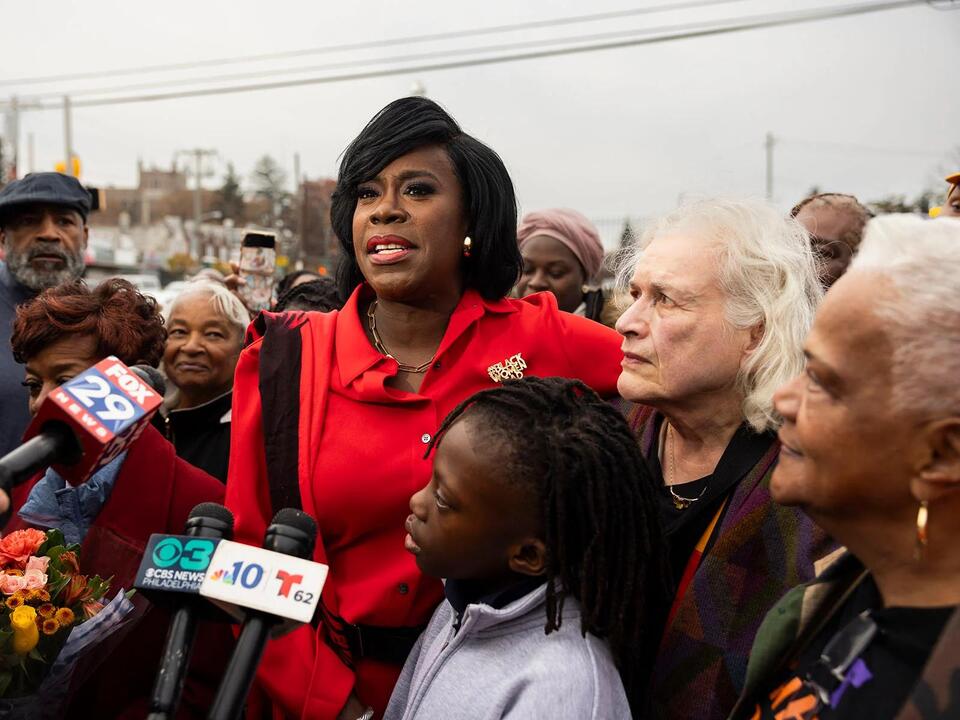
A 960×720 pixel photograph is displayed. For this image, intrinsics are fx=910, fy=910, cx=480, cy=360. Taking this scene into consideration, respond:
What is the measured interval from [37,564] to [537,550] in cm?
106

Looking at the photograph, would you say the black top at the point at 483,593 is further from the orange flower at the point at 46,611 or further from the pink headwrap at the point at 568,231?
the pink headwrap at the point at 568,231

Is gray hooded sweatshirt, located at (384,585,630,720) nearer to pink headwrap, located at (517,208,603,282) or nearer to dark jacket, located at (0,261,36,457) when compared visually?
dark jacket, located at (0,261,36,457)

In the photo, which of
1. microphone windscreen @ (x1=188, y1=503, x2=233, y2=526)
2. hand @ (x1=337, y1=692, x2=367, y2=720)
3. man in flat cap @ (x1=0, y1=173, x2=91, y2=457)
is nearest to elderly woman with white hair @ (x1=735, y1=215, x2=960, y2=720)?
microphone windscreen @ (x1=188, y1=503, x2=233, y2=526)

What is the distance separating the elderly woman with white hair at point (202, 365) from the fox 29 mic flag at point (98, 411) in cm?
214

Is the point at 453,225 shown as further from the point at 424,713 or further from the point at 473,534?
the point at 424,713

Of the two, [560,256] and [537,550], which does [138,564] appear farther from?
[560,256]

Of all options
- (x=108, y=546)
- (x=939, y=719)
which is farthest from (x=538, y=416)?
(x=108, y=546)

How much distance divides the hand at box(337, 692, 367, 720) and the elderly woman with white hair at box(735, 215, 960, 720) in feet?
4.06

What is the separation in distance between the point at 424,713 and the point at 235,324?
8.73ft

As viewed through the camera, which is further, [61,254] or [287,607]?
[61,254]

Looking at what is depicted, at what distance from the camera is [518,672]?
1842mm

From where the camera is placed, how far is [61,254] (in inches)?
187

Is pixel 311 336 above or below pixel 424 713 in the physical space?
above

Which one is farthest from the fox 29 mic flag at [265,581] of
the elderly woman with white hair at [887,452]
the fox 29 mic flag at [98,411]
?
the elderly woman with white hair at [887,452]
